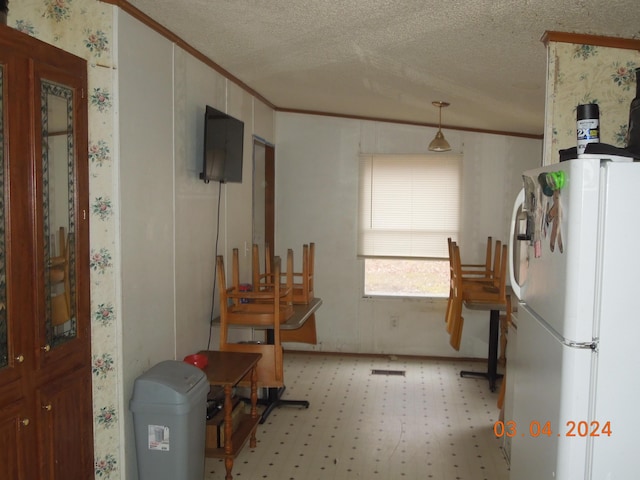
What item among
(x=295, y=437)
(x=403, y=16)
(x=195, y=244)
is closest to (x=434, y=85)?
(x=403, y=16)

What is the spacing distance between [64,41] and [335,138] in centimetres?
344

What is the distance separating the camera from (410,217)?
560 cm

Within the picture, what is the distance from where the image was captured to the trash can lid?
2.65 m

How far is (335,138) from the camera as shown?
569 centimetres

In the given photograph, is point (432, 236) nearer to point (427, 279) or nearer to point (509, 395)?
point (427, 279)

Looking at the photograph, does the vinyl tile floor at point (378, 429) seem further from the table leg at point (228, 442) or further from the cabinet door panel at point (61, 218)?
Answer: the cabinet door panel at point (61, 218)

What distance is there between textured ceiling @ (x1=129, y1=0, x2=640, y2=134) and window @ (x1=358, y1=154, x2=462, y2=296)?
1.07 m

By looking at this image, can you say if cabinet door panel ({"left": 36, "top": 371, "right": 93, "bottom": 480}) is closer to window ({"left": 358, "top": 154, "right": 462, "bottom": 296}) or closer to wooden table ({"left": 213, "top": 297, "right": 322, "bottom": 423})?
wooden table ({"left": 213, "top": 297, "right": 322, "bottom": 423})

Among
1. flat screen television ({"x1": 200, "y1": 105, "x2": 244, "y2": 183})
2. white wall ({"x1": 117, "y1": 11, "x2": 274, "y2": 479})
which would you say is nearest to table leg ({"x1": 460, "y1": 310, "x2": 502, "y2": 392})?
white wall ({"x1": 117, "y1": 11, "x2": 274, "y2": 479})

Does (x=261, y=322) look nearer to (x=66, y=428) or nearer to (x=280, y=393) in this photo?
(x=280, y=393)

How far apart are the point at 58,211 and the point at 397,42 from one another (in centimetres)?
175

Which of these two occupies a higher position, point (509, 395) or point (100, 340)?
point (100, 340)

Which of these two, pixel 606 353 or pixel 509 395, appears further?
pixel 509 395

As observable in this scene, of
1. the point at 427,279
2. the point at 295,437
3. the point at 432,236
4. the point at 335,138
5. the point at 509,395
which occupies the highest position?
the point at 335,138
